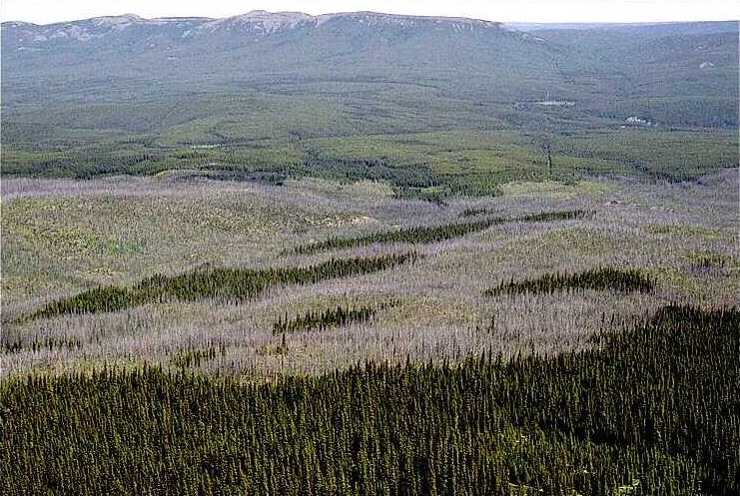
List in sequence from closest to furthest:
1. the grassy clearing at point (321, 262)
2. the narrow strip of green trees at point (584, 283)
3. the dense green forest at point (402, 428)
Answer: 1. the dense green forest at point (402, 428)
2. the grassy clearing at point (321, 262)
3. the narrow strip of green trees at point (584, 283)

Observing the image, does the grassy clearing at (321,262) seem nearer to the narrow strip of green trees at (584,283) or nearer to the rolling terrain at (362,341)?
the rolling terrain at (362,341)

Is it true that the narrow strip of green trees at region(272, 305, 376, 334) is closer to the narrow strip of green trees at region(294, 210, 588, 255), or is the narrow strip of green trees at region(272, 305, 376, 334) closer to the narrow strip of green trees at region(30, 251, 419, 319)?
the narrow strip of green trees at region(30, 251, 419, 319)

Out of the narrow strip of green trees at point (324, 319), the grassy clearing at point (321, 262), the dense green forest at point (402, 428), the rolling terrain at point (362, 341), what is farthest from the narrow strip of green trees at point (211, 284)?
the dense green forest at point (402, 428)

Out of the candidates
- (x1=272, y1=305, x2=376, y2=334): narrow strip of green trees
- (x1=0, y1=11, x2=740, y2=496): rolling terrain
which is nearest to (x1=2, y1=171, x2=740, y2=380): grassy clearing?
(x1=0, y1=11, x2=740, y2=496): rolling terrain

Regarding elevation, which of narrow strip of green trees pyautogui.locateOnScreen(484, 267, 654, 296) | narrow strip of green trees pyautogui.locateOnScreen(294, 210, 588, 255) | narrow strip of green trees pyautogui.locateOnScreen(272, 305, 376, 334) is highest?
narrow strip of green trees pyautogui.locateOnScreen(272, 305, 376, 334)

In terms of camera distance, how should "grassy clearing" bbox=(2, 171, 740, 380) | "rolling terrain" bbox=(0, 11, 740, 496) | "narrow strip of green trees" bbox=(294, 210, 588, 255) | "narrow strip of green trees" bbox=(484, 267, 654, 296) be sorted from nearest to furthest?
"rolling terrain" bbox=(0, 11, 740, 496)
"grassy clearing" bbox=(2, 171, 740, 380)
"narrow strip of green trees" bbox=(484, 267, 654, 296)
"narrow strip of green trees" bbox=(294, 210, 588, 255)

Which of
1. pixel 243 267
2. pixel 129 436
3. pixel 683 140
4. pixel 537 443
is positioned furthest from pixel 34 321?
pixel 683 140

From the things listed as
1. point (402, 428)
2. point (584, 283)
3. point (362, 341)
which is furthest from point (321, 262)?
point (402, 428)

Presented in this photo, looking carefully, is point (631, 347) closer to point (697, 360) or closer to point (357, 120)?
point (697, 360)

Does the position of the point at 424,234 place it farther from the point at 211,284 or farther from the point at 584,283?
the point at 584,283
